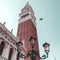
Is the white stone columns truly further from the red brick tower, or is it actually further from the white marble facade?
the red brick tower

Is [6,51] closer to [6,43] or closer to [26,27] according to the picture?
[6,43]

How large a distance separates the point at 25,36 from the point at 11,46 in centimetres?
1569

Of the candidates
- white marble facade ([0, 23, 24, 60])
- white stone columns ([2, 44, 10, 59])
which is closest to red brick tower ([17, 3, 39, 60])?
white marble facade ([0, 23, 24, 60])

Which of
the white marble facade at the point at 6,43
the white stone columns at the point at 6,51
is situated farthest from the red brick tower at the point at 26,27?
the white stone columns at the point at 6,51

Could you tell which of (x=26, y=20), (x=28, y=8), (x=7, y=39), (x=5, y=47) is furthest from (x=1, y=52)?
(x=28, y=8)

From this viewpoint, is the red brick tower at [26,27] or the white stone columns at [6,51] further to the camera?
the red brick tower at [26,27]

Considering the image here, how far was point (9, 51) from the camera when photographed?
16.8 metres

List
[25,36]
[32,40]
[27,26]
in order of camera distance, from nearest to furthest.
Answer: [32,40], [25,36], [27,26]

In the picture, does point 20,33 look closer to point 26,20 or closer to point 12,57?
point 26,20

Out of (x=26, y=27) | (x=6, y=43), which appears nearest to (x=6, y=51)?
(x=6, y=43)

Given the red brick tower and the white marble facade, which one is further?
the red brick tower

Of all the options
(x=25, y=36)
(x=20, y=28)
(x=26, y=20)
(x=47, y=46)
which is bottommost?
(x=47, y=46)

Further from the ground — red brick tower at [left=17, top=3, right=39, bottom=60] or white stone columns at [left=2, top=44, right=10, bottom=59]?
red brick tower at [left=17, top=3, right=39, bottom=60]

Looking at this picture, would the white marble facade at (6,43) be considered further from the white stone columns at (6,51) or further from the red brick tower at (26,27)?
the red brick tower at (26,27)
